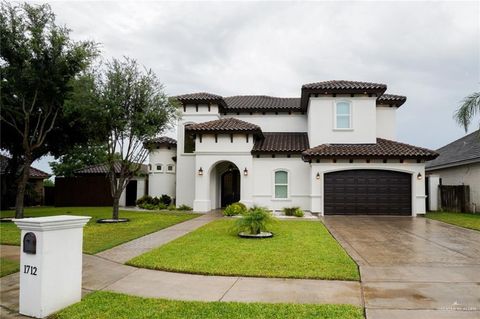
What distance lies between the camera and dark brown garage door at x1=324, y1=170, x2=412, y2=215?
19.0 m

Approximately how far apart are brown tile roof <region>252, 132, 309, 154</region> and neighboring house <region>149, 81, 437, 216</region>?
0.20ft

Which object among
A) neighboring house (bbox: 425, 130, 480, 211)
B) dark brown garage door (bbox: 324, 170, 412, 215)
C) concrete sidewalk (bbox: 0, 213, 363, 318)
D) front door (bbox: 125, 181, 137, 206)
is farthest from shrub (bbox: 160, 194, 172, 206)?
neighboring house (bbox: 425, 130, 480, 211)

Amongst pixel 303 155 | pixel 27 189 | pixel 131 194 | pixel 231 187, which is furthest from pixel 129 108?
pixel 27 189

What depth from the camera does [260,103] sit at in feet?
82.6

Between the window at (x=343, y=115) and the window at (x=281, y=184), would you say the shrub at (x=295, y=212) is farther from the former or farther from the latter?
the window at (x=343, y=115)

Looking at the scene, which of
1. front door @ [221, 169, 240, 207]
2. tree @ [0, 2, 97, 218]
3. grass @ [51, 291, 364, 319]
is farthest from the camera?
front door @ [221, 169, 240, 207]

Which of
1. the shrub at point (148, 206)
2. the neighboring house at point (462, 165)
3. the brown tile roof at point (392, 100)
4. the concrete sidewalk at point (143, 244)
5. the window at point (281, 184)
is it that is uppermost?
the brown tile roof at point (392, 100)

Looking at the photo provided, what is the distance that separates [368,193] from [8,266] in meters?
16.5

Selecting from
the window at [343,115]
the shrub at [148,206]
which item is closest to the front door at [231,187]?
the shrub at [148,206]

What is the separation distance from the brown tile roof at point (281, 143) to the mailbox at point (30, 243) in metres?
16.3

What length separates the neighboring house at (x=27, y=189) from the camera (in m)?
24.9

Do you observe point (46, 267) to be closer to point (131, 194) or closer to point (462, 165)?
point (131, 194)

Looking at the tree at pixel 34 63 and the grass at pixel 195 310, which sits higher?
the tree at pixel 34 63

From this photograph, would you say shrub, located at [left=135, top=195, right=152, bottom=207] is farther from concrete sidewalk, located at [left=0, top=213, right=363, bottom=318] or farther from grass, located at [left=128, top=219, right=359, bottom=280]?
concrete sidewalk, located at [left=0, top=213, right=363, bottom=318]
